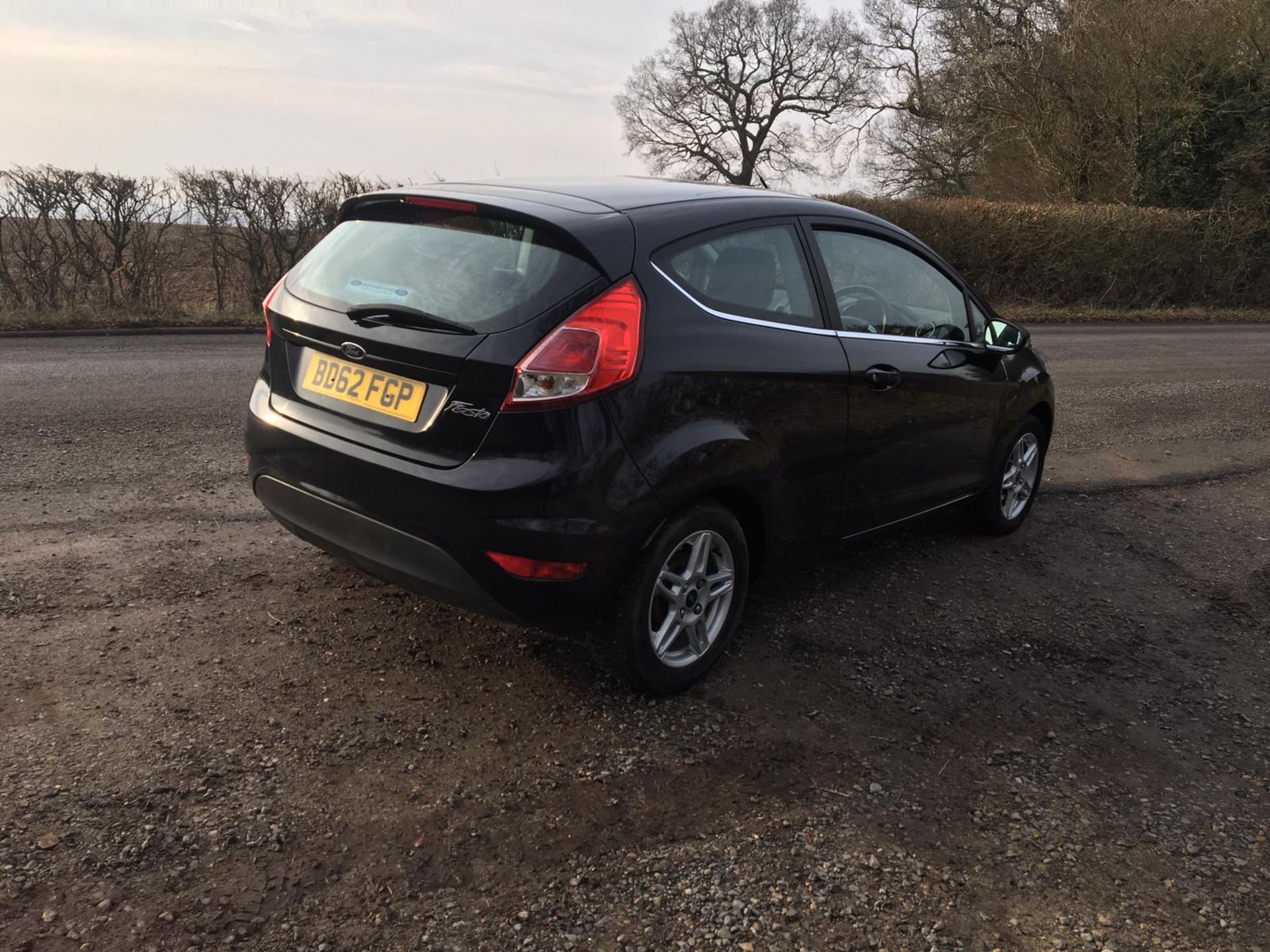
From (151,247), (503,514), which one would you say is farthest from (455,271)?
(151,247)

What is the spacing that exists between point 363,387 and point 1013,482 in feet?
12.0

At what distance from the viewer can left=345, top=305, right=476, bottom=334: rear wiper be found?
9.77 feet

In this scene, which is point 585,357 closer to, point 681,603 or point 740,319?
point 740,319

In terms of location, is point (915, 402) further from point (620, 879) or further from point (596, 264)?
point (620, 879)

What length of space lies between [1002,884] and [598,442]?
5.31ft

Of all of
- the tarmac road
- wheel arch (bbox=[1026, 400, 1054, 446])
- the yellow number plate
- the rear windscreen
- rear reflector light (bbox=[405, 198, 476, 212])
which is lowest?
the tarmac road

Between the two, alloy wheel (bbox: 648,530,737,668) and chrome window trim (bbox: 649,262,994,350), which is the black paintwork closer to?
chrome window trim (bbox: 649,262,994,350)

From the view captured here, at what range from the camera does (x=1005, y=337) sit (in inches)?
193

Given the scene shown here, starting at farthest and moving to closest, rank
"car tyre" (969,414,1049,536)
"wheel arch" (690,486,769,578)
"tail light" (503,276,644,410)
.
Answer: "car tyre" (969,414,1049,536)
"wheel arch" (690,486,769,578)
"tail light" (503,276,644,410)

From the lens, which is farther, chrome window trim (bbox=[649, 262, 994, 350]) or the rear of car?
chrome window trim (bbox=[649, 262, 994, 350])

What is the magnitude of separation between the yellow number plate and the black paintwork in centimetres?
4

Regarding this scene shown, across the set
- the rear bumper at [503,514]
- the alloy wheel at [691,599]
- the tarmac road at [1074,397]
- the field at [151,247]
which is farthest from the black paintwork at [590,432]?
the field at [151,247]

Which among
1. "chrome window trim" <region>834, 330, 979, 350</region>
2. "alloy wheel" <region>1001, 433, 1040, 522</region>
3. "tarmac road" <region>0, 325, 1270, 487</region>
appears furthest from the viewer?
"tarmac road" <region>0, 325, 1270, 487</region>

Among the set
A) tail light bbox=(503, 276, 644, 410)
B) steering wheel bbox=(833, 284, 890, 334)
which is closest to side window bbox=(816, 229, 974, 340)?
steering wheel bbox=(833, 284, 890, 334)
